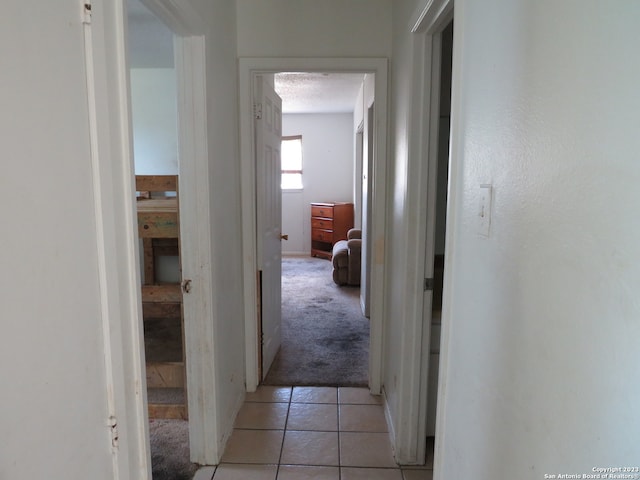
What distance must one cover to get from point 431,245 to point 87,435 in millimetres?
1496

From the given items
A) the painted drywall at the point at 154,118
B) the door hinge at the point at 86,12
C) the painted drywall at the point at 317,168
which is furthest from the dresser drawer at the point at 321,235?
the door hinge at the point at 86,12

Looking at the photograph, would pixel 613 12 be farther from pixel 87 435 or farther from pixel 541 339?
pixel 87 435

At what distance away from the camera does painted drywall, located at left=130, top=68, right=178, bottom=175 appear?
3934 mm

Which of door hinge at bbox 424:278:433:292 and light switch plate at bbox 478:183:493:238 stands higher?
light switch plate at bbox 478:183:493:238

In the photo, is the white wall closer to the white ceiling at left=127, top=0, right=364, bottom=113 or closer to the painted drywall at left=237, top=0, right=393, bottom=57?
the white ceiling at left=127, top=0, right=364, bottom=113

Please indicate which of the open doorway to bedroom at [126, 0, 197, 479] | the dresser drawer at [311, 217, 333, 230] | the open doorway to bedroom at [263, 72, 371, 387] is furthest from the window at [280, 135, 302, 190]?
the open doorway to bedroom at [126, 0, 197, 479]

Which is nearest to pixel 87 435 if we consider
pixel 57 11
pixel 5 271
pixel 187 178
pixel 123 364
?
pixel 123 364

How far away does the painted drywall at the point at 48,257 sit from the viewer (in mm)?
736

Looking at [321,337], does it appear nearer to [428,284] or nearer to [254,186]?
[254,186]

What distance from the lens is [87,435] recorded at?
96 cm

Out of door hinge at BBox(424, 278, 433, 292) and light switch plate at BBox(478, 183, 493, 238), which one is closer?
light switch plate at BBox(478, 183, 493, 238)

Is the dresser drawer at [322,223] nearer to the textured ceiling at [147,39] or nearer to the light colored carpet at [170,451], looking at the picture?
the textured ceiling at [147,39]

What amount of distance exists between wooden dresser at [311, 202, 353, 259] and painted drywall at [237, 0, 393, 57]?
4.56m

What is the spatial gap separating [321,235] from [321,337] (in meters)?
3.80
